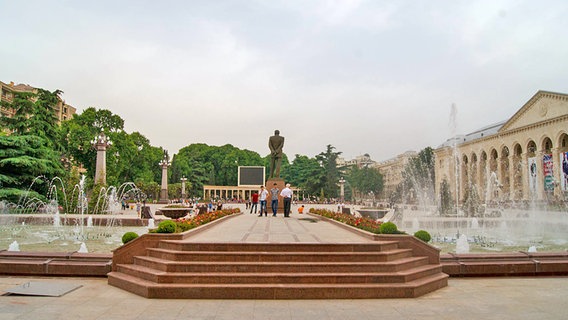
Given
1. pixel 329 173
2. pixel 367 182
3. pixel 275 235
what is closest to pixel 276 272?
pixel 275 235

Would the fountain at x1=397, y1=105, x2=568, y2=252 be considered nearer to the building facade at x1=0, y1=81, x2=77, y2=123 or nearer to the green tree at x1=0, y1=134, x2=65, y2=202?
the green tree at x1=0, y1=134, x2=65, y2=202

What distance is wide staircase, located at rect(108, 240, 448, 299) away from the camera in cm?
729

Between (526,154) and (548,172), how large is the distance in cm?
582

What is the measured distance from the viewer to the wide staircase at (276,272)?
7.29 metres

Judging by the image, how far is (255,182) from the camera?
2729 inches

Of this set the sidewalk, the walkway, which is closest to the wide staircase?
the sidewalk

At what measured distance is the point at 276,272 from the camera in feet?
25.6

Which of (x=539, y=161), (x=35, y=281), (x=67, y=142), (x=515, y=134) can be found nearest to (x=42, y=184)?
(x=67, y=142)

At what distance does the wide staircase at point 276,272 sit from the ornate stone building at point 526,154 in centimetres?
3557

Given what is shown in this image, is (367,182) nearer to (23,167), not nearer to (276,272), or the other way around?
(23,167)

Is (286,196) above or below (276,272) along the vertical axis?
above

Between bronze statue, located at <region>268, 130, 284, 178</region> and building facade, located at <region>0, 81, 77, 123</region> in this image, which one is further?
building facade, located at <region>0, 81, 77, 123</region>

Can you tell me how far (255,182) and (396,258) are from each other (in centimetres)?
6116

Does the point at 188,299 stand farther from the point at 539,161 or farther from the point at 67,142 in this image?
the point at 539,161
